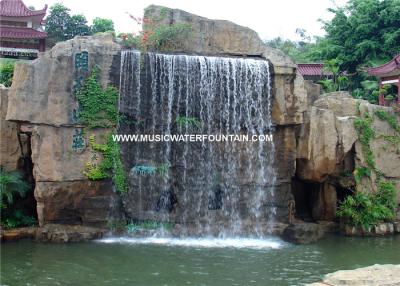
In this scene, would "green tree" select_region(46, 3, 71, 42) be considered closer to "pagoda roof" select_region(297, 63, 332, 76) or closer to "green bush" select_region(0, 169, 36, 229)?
"pagoda roof" select_region(297, 63, 332, 76)

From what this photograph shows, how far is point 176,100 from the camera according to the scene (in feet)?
37.7

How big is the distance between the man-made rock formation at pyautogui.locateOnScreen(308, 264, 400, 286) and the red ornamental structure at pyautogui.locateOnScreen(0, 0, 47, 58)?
60.9 feet

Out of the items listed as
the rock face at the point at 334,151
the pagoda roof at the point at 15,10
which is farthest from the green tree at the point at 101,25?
the rock face at the point at 334,151

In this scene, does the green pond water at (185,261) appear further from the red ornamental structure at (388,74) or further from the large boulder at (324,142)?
the red ornamental structure at (388,74)

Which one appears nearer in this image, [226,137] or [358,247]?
[358,247]

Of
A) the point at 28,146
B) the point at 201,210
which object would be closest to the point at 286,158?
the point at 201,210

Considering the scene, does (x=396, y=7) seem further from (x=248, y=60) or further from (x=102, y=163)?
(x=102, y=163)

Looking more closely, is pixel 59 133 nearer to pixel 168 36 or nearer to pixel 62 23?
pixel 168 36

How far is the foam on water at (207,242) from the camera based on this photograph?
9953 mm

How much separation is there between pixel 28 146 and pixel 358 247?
7.65 metres

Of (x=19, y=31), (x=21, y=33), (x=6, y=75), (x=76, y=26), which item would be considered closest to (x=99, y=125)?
(x=6, y=75)

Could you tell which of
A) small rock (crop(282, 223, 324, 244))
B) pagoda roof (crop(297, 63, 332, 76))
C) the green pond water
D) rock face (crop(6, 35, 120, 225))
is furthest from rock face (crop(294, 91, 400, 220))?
pagoda roof (crop(297, 63, 332, 76))

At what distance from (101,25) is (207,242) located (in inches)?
934

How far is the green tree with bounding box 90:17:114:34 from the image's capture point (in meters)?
30.7
